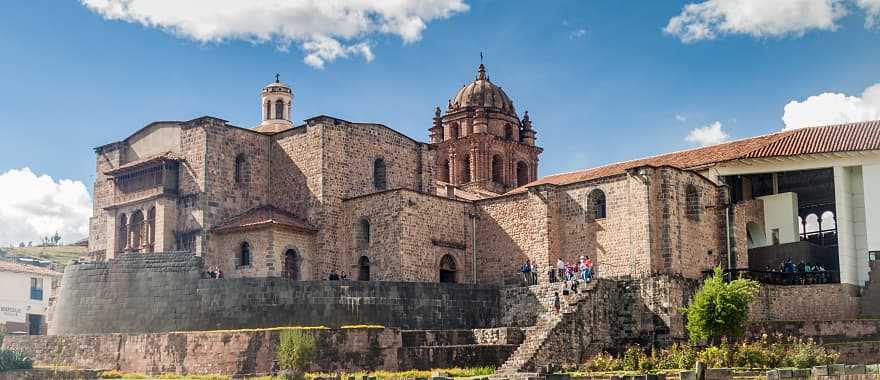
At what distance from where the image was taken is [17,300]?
62.9m

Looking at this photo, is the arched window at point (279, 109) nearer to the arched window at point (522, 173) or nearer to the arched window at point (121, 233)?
the arched window at point (121, 233)

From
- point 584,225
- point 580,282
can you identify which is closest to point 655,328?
point 580,282

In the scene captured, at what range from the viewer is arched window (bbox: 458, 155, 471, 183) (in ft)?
199

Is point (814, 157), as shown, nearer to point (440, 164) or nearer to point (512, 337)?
point (512, 337)

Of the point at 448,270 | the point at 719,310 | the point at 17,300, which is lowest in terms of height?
the point at 719,310

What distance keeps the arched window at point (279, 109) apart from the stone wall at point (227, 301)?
13943mm

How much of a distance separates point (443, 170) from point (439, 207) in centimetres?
1826

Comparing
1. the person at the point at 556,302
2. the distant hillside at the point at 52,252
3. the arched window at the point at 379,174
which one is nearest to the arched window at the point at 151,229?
the arched window at the point at 379,174

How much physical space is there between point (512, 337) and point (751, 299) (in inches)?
323

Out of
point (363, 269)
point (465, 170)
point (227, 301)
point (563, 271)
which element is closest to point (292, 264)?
point (363, 269)

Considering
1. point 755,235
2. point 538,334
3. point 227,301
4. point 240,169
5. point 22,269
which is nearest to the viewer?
point 538,334

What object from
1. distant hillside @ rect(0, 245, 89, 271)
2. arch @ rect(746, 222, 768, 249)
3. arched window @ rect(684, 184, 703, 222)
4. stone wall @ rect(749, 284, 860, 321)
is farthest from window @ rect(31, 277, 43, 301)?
stone wall @ rect(749, 284, 860, 321)

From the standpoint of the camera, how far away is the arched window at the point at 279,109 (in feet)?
165

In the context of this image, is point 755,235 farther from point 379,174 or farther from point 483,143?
point 483,143
